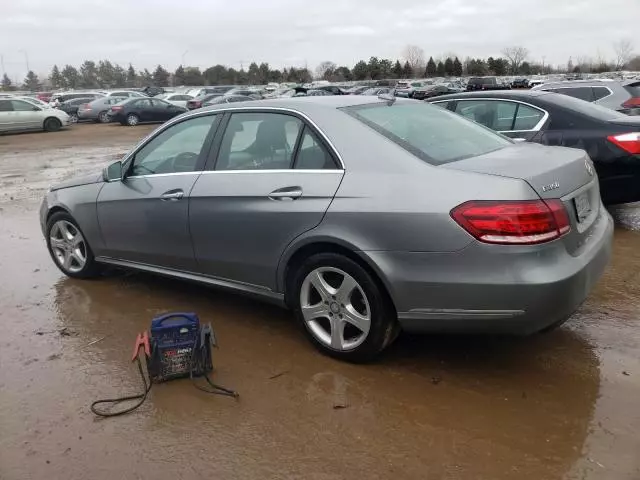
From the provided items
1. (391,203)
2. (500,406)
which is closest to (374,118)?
(391,203)

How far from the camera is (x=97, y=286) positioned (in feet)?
17.3

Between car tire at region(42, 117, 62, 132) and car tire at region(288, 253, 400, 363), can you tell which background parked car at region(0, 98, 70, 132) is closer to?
car tire at region(42, 117, 62, 132)

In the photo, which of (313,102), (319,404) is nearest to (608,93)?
(313,102)

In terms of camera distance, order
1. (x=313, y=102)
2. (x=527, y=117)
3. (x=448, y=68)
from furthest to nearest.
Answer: (x=448, y=68) < (x=527, y=117) < (x=313, y=102)

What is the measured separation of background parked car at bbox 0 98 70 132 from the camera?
25.5 m

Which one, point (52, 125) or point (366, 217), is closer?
point (366, 217)

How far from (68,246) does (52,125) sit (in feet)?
78.4

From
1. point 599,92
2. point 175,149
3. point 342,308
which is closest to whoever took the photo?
point 342,308

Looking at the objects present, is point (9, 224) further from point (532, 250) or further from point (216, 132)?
point (532, 250)

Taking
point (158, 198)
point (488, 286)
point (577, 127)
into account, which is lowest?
point (488, 286)

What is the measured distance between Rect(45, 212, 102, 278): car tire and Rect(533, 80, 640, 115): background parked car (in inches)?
346

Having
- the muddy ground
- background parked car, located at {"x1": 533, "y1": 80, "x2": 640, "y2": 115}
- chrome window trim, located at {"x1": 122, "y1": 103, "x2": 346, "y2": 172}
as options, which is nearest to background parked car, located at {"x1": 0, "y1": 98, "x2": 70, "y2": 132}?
background parked car, located at {"x1": 533, "y1": 80, "x2": 640, "y2": 115}

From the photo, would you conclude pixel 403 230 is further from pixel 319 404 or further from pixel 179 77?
pixel 179 77

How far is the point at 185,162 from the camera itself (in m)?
4.38
